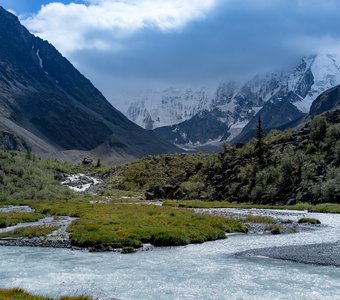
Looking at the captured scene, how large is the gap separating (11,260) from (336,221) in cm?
4463

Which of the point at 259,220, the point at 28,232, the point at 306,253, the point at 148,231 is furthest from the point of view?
the point at 259,220

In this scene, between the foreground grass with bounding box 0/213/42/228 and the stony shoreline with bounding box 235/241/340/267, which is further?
the foreground grass with bounding box 0/213/42/228

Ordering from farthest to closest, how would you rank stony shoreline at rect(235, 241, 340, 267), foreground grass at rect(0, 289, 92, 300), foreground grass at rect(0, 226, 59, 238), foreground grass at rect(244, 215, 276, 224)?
1. foreground grass at rect(244, 215, 276, 224)
2. foreground grass at rect(0, 226, 59, 238)
3. stony shoreline at rect(235, 241, 340, 267)
4. foreground grass at rect(0, 289, 92, 300)

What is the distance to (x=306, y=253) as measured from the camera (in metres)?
39.6

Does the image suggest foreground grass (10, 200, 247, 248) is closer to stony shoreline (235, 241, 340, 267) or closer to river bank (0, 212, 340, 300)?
river bank (0, 212, 340, 300)

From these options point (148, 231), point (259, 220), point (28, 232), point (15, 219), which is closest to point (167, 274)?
point (148, 231)

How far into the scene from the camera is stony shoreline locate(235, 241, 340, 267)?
1435 inches

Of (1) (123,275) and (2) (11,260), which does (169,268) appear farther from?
(2) (11,260)

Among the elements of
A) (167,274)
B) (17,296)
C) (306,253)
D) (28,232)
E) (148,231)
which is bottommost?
(167,274)

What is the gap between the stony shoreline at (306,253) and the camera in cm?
3644

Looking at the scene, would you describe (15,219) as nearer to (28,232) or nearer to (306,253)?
(28,232)

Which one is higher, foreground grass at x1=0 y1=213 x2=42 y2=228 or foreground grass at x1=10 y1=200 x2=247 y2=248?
foreground grass at x1=10 y1=200 x2=247 y2=248

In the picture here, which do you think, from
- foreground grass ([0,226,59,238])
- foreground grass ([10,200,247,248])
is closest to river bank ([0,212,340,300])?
foreground grass ([10,200,247,248])

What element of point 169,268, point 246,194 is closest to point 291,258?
point 169,268
